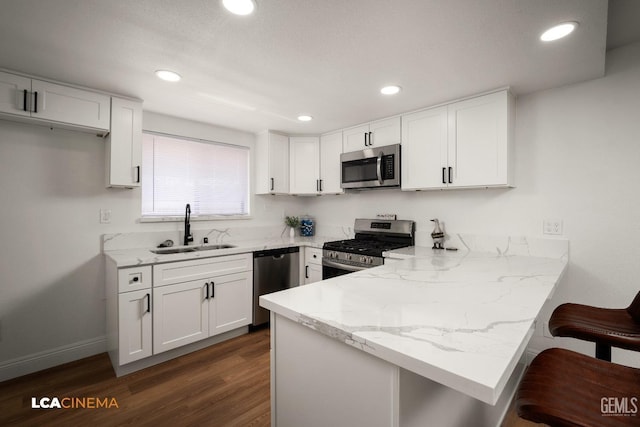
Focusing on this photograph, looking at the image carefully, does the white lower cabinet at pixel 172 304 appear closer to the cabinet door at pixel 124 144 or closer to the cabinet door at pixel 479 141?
the cabinet door at pixel 124 144

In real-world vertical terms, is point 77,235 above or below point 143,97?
below

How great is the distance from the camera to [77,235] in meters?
2.43

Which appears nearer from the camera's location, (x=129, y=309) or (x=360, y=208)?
(x=129, y=309)

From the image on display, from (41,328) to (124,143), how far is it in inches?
65.1

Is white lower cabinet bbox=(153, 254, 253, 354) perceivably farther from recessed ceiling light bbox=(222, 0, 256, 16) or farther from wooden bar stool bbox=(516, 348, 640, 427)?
wooden bar stool bbox=(516, 348, 640, 427)

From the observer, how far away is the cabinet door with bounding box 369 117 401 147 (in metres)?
2.82

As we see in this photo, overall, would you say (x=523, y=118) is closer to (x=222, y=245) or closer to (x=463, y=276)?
(x=463, y=276)

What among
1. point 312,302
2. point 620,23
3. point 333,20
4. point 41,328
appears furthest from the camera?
point 41,328

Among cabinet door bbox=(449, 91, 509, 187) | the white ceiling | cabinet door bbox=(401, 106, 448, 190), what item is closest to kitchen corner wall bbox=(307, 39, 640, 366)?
the white ceiling

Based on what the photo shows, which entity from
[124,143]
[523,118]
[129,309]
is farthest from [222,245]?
[523,118]

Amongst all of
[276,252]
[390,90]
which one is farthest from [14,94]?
[390,90]

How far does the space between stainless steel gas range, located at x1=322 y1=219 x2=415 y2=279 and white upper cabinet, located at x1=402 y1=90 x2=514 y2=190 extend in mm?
558

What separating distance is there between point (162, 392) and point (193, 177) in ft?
6.76

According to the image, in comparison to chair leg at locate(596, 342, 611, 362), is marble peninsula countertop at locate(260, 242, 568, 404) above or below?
above
